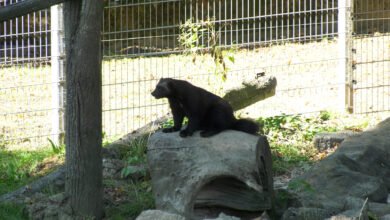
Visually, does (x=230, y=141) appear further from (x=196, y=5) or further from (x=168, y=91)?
(x=196, y=5)

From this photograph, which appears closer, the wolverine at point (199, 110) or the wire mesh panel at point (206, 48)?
the wolverine at point (199, 110)

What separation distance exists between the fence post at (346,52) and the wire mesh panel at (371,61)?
128 mm

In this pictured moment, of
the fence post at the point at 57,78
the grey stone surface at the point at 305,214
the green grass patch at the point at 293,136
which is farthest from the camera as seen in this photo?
the fence post at the point at 57,78

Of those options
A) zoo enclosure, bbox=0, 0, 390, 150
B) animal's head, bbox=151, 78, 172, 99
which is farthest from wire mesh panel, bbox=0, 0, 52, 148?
animal's head, bbox=151, 78, 172, 99

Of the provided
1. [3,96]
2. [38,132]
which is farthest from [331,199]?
[3,96]

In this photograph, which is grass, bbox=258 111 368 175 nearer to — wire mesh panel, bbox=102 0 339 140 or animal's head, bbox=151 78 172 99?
wire mesh panel, bbox=102 0 339 140

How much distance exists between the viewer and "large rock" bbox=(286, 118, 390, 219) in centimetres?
703

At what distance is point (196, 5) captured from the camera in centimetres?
1139

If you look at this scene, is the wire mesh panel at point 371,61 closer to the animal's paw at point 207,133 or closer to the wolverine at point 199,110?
the wolverine at point 199,110

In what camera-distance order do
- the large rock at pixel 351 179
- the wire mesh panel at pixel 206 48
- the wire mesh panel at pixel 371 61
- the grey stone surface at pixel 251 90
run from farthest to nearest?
1. the wire mesh panel at pixel 371 61
2. the wire mesh panel at pixel 206 48
3. the grey stone surface at pixel 251 90
4. the large rock at pixel 351 179

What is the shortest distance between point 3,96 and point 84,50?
5133 millimetres

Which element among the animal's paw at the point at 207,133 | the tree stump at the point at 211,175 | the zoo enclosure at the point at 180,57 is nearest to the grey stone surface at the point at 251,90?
the zoo enclosure at the point at 180,57

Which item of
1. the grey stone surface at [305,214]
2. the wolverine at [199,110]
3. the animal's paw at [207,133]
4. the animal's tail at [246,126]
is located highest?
the wolverine at [199,110]

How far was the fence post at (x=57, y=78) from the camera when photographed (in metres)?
10.5
